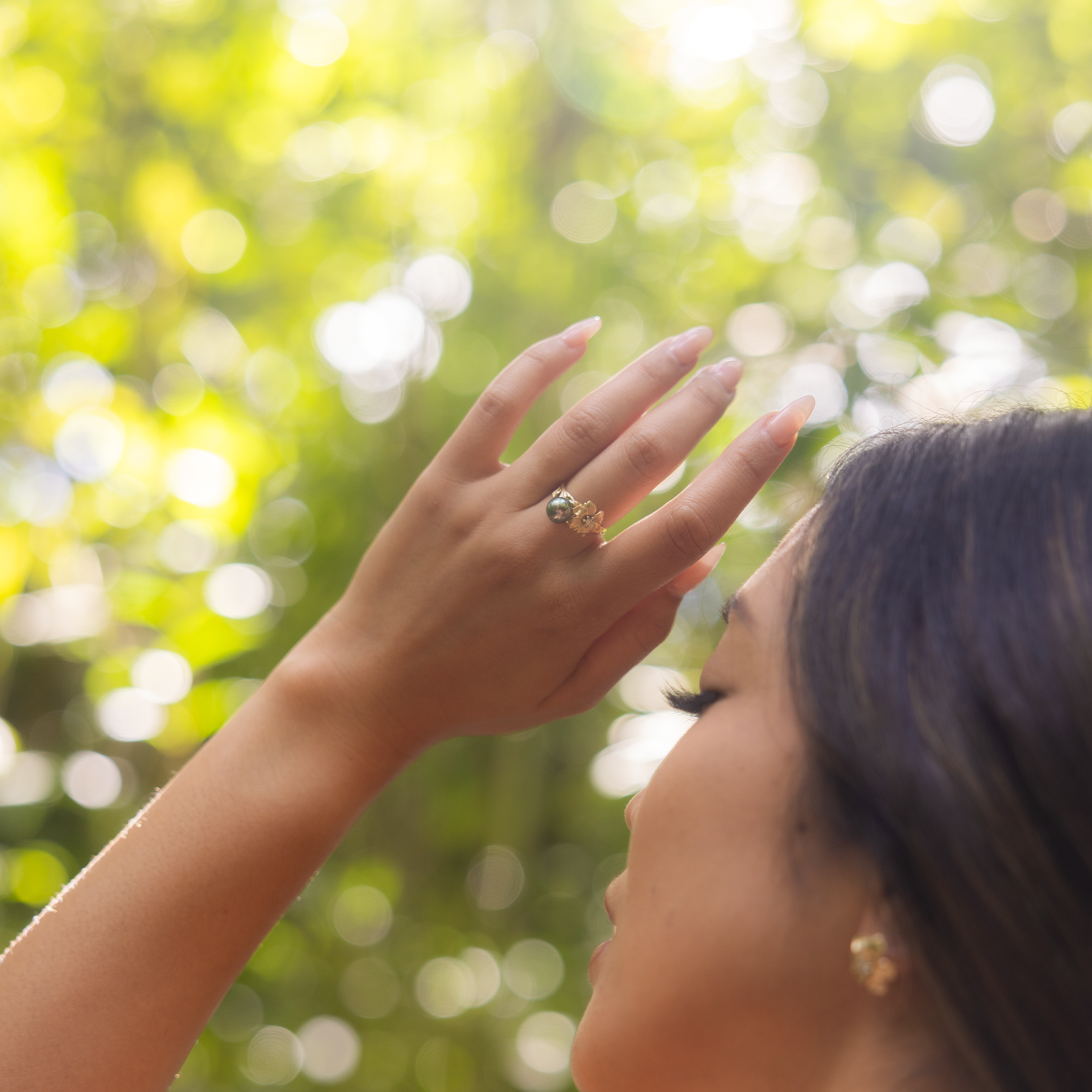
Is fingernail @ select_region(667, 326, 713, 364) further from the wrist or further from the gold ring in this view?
the wrist

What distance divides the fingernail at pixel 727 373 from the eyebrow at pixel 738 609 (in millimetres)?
205

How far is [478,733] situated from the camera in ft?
3.33

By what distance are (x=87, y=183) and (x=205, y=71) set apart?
343 mm

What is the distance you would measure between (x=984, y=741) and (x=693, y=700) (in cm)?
27

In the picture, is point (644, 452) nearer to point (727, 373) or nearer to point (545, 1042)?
point (727, 373)

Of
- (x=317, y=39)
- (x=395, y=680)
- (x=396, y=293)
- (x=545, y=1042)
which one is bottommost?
(x=545, y=1042)

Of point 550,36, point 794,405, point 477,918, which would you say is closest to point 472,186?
point 550,36

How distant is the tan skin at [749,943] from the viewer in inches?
28.8

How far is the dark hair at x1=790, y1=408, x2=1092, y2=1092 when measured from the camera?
646mm

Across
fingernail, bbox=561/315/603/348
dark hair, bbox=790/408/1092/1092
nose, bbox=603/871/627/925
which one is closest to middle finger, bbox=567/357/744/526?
fingernail, bbox=561/315/603/348

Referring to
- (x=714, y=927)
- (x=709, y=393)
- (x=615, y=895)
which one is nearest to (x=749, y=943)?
(x=714, y=927)

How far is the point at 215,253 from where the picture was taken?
1894 millimetres

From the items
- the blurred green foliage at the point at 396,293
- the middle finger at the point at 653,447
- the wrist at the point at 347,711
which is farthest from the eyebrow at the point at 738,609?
the blurred green foliage at the point at 396,293

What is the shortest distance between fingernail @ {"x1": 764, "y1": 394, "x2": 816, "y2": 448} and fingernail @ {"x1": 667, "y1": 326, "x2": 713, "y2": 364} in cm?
10
